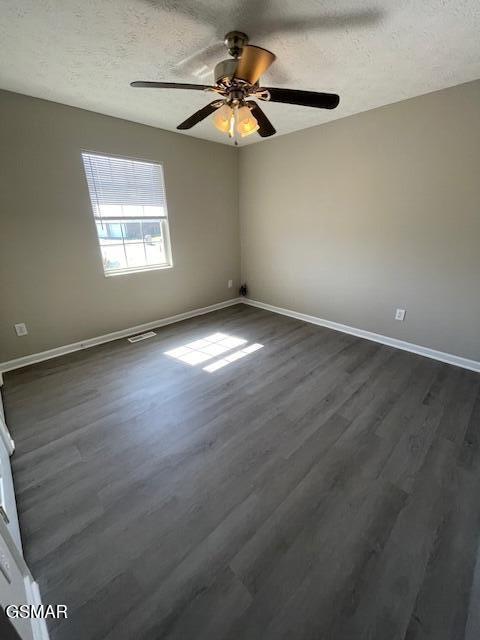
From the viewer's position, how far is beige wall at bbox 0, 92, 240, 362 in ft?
7.93

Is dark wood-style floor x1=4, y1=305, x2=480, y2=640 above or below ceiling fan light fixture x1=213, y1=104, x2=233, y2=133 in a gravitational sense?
below

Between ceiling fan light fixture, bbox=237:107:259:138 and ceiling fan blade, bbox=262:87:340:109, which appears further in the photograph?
ceiling fan light fixture, bbox=237:107:259:138

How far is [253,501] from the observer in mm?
1420

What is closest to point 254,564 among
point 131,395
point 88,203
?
point 131,395

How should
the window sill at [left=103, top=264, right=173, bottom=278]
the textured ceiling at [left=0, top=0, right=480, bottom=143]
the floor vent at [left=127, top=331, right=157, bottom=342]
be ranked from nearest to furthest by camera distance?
the textured ceiling at [left=0, top=0, right=480, bottom=143]
the window sill at [left=103, top=264, right=173, bottom=278]
the floor vent at [left=127, top=331, right=157, bottom=342]

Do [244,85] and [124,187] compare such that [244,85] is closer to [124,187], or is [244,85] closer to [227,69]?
[227,69]

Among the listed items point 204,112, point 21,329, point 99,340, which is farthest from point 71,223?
point 204,112

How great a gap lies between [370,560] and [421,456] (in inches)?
30.2

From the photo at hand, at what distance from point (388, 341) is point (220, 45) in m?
3.01

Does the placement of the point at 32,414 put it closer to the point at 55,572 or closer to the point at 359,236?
the point at 55,572

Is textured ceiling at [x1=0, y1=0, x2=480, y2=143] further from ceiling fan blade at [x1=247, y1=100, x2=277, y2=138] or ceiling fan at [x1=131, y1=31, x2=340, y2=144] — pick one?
ceiling fan blade at [x1=247, y1=100, x2=277, y2=138]

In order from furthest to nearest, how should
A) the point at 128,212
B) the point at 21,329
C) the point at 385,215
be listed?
the point at 128,212 → the point at 385,215 → the point at 21,329

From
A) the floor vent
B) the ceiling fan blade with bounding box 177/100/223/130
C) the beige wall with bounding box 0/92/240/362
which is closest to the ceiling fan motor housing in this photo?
the ceiling fan blade with bounding box 177/100/223/130

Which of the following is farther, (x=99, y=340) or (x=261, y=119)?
(x=99, y=340)
